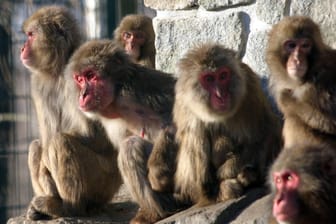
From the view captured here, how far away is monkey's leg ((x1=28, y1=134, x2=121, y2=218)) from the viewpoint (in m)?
9.38

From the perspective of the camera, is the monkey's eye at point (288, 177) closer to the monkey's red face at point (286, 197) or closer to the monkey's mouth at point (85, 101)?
the monkey's red face at point (286, 197)

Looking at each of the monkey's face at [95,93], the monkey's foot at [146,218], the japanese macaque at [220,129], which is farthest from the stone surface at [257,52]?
the monkey's foot at [146,218]

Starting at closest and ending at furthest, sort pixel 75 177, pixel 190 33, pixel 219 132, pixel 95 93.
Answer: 1. pixel 219 132
2. pixel 95 93
3. pixel 75 177
4. pixel 190 33

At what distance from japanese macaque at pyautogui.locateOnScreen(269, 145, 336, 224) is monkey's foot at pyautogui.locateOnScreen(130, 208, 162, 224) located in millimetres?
1808

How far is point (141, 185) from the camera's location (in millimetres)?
8836

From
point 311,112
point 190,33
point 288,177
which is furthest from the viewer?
point 190,33

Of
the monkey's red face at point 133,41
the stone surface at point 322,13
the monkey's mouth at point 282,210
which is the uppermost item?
the stone surface at point 322,13

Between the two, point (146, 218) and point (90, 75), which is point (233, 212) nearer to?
point (146, 218)

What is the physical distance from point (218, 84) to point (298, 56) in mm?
692

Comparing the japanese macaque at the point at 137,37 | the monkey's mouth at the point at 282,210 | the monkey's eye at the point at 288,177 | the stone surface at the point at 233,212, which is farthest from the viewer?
the japanese macaque at the point at 137,37

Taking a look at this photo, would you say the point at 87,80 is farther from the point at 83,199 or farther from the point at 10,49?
the point at 10,49

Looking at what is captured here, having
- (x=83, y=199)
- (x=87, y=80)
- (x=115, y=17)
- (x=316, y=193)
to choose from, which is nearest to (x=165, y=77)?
(x=87, y=80)

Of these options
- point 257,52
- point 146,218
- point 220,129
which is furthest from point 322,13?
point 146,218

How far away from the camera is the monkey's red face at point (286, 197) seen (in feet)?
23.0
